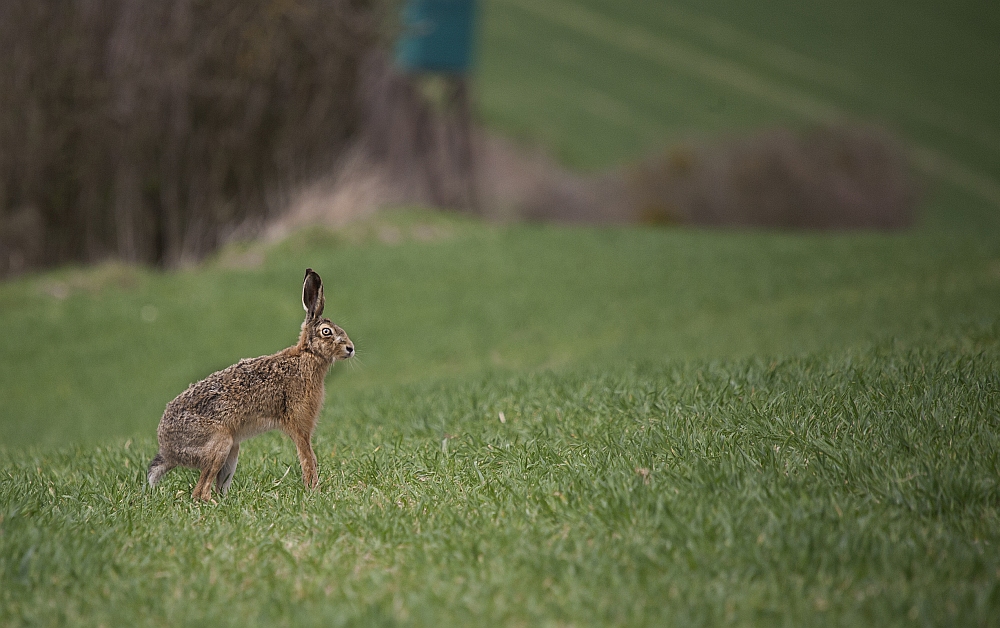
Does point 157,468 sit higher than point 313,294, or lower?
lower

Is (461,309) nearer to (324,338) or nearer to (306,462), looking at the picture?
(324,338)

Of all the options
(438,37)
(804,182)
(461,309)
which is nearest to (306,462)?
(461,309)

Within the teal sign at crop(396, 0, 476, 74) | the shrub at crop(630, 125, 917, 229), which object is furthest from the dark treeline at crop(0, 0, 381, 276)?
the shrub at crop(630, 125, 917, 229)

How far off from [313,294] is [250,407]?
2.39 ft

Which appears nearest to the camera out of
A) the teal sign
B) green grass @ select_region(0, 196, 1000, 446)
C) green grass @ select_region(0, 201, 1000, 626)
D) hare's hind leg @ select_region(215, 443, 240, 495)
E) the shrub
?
green grass @ select_region(0, 201, 1000, 626)

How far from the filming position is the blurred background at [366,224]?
1459cm

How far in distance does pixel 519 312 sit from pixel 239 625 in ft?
42.3

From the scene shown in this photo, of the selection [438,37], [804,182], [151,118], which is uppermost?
[438,37]

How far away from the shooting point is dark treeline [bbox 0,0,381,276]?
18.6 metres

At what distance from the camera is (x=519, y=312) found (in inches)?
649

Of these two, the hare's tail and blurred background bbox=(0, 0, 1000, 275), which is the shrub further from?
the hare's tail

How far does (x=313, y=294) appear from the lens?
5.39 metres

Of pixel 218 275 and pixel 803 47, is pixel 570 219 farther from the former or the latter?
pixel 803 47

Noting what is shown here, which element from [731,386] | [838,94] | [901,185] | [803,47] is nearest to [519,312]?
[731,386]
